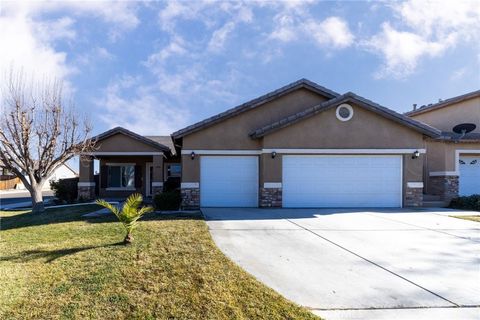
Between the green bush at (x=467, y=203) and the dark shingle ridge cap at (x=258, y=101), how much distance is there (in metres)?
7.78

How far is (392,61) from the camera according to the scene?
1538 centimetres

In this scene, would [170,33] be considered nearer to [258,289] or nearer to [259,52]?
[259,52]

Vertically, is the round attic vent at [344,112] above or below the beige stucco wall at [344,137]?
above

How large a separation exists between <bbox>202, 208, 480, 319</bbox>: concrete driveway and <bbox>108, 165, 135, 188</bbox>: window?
12.1 meters

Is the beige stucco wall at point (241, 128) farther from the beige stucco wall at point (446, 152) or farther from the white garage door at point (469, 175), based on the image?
the white garage door at point (469, 175)

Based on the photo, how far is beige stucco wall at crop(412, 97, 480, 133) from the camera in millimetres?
17953

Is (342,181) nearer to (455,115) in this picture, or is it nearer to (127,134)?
(455,115)

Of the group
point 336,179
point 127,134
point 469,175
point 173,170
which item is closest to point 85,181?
point 127,134

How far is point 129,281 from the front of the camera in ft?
16.7

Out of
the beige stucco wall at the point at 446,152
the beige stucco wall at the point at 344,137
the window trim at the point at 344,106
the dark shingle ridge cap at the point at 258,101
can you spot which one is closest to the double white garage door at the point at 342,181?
the beige stucco wall at the point at 344,137

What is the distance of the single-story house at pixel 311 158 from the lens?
1321 cm

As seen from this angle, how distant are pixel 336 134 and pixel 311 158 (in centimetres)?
153

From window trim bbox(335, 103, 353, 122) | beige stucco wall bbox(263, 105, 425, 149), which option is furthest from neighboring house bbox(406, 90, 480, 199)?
window trim bbox(335, 103, 353, 122)

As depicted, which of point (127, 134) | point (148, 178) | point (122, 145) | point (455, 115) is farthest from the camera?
point (148, 178)
